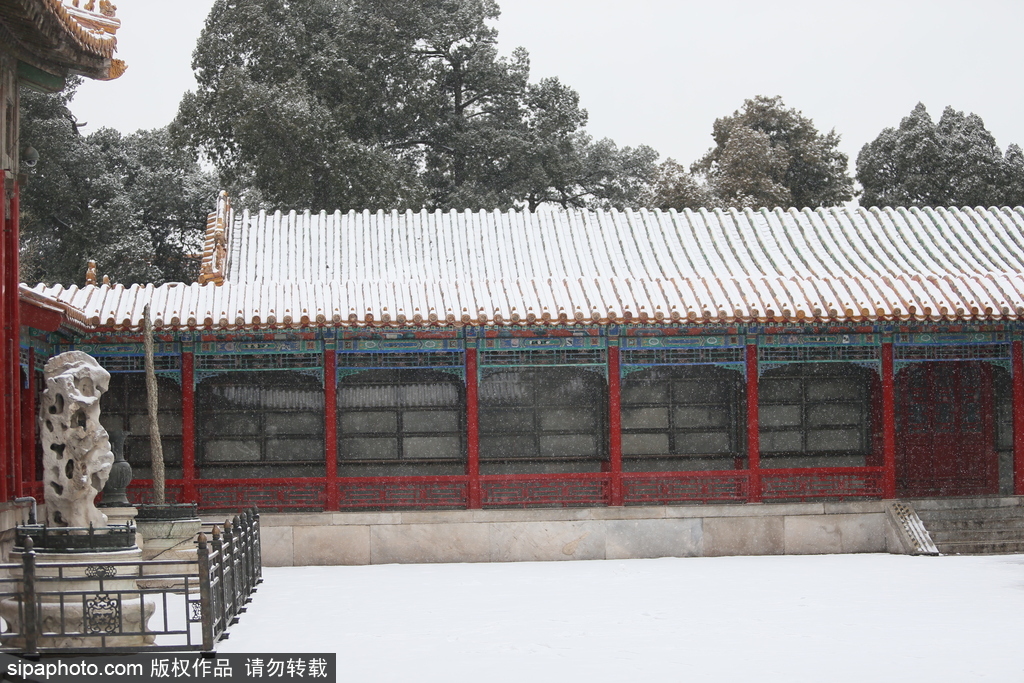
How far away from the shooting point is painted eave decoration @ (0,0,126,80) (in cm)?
1151

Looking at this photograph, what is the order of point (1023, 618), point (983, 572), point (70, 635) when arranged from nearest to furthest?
point (70, 635), point (1023, 618), point (983, 572)

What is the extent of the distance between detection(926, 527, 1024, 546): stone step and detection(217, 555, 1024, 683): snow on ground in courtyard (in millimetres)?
540

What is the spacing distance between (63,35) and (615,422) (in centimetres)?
853

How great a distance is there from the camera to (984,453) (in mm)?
18641

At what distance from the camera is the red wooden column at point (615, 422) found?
669 inches

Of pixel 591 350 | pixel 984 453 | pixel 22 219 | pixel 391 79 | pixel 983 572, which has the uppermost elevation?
pixel 391 79

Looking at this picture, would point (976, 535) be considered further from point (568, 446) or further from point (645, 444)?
point (568, 446)

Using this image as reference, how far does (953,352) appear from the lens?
1756 cm

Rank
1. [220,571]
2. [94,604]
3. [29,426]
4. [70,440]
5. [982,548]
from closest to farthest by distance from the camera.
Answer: [94,604], [220,571], [70,440], [29,426], [982,548]

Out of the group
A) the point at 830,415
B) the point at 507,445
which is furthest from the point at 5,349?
the point at 830,415

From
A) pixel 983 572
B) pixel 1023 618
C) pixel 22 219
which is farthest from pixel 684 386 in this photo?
pixel 22 219

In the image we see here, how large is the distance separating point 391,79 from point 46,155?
31.2 feet

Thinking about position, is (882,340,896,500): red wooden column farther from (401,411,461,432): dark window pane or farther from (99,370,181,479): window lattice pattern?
(99,370,181,479): window lattice pattern

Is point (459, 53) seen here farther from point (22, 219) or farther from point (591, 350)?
point (591, 350)
